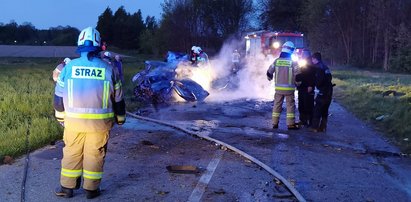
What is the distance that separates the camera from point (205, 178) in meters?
6.32

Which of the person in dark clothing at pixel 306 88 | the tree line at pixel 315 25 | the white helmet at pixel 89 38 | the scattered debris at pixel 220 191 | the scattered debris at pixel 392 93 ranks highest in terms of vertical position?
the tree line at pixel 315 25

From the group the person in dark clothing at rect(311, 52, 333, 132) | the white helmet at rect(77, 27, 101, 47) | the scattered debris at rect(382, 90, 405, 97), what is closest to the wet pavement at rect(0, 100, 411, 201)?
the person in dark clothing at rect(311, 52, 333, 132)

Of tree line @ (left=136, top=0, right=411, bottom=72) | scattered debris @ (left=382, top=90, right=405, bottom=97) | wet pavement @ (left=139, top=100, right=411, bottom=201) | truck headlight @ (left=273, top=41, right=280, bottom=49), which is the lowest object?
wet pavement @ (left=139, top=100, right=411, bottom=201)

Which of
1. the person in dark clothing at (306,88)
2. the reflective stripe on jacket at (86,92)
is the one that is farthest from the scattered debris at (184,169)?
the person in dark clothing at (306,88)

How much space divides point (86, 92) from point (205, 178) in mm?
1917

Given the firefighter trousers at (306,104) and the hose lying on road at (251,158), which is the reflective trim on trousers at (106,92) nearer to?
the hose lying on road at (251,158)

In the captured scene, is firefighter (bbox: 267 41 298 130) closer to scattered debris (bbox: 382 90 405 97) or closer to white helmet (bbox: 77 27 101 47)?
white helmet (bbox: 77 27 101 47)

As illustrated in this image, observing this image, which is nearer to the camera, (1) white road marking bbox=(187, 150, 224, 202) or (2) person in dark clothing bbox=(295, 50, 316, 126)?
(1) white road marking bbox=(187, 150, 224, 202)

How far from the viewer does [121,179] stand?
617 centimetres

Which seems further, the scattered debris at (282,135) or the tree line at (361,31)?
the tree line at (361,31)

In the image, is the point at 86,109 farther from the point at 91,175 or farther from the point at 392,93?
the point at 392,93

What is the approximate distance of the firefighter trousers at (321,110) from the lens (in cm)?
1050

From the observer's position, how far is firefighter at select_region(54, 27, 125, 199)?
17.2 ft

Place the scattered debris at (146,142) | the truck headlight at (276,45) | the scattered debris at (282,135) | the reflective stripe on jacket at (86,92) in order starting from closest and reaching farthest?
the reflective stripe on jacket at (86,92), the scattered debris at (146,142), the scattered debris at (282,135), the truck headlight at (276,45)
